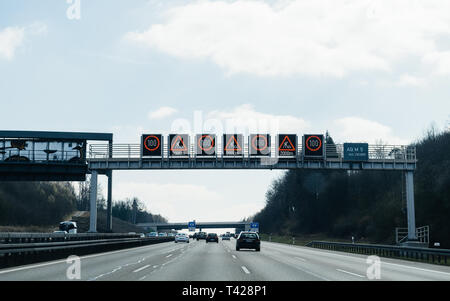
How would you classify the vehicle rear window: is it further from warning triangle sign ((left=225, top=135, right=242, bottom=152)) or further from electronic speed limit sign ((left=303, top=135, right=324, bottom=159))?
electronic speed limit sign ((left=303, top=135, right=324, bottom=159))

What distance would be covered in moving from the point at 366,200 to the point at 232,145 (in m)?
53.7

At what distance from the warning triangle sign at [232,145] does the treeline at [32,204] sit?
5569 centimetres

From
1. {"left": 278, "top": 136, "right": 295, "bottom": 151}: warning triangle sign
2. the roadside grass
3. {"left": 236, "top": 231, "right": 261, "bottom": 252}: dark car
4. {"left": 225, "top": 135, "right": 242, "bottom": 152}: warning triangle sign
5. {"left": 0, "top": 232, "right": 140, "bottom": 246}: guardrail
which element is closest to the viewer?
{"left": 0, "top": 232, "right": 140, "bottom": 246}: guardrail

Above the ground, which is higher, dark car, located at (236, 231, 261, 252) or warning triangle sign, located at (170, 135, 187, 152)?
warning triangle sign, located at (170, 135, 187, 152)

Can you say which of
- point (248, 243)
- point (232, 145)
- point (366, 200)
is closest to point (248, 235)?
point (248, 243)

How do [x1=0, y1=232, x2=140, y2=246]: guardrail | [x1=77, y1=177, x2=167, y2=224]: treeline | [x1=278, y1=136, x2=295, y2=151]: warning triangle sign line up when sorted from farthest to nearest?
[x1=77, y1=177, x2=167, y2=224]: treeline → [x1=278, y1=136, x2=295, y2=151]: warning triangle sign → [x1=0, y1=232, x2=140, y2=246]: guardrail

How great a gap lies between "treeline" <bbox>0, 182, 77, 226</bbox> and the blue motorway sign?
62.9m

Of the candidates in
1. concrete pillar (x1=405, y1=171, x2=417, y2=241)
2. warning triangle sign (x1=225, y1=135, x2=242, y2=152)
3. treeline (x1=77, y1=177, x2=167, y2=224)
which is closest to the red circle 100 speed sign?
warning triangle sign (x1=225, y1=135, x2=242, y2=152)

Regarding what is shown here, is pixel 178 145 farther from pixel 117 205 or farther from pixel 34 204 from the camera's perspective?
pixel 117 205

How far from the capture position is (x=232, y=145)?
42812 millimetres

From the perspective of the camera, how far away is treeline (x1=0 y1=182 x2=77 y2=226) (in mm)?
87562

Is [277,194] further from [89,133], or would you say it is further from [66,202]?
[89,133]

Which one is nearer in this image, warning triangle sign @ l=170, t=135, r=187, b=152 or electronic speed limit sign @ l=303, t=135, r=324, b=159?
warning triangle sign @ l=170, t=135, r=187, b=152
